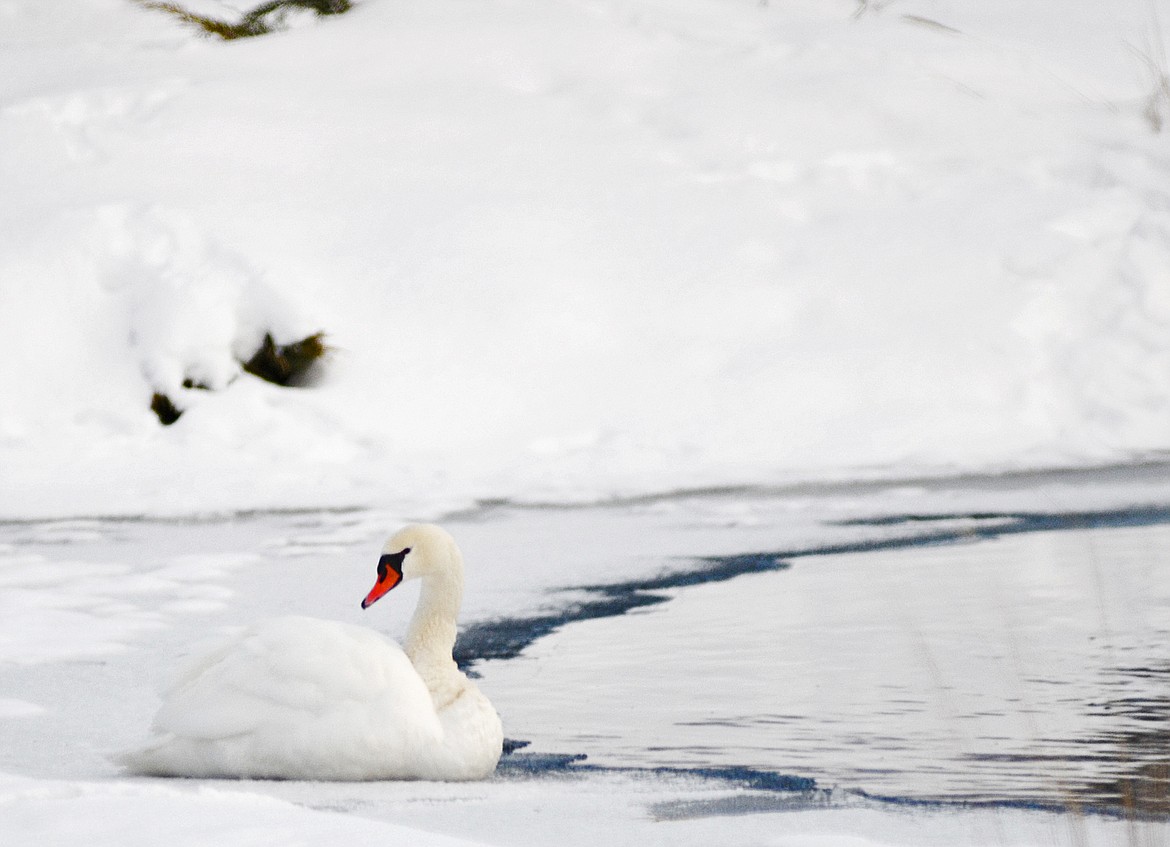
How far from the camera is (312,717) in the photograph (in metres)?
3.44

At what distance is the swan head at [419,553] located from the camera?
3.94 meters

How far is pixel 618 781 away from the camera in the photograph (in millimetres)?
→ 3328

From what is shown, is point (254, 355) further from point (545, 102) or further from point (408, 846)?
point (408, 846)

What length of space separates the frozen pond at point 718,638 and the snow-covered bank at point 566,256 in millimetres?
1086

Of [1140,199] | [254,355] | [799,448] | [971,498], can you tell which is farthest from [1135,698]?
[1140,199]

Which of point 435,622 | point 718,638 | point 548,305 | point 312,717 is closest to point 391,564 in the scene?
point 435,622

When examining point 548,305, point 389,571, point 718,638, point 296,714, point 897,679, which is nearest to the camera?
point 296,714

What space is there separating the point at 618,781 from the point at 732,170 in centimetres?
873

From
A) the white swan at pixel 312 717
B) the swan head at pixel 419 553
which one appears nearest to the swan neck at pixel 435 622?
the swan head at pixel 419 553

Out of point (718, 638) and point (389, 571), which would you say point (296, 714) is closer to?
point (389, 571)

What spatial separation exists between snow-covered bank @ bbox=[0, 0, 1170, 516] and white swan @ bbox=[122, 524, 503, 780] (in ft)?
13.5

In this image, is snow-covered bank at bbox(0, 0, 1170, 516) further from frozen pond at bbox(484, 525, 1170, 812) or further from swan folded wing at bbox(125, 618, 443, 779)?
swan folded wing at bbox(125, 618, 443, 779)

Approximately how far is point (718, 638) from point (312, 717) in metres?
1.76

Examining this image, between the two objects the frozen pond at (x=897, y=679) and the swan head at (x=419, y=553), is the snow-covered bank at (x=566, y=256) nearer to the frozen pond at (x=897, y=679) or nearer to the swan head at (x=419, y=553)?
the frozen pond at (x=897, y=679)
